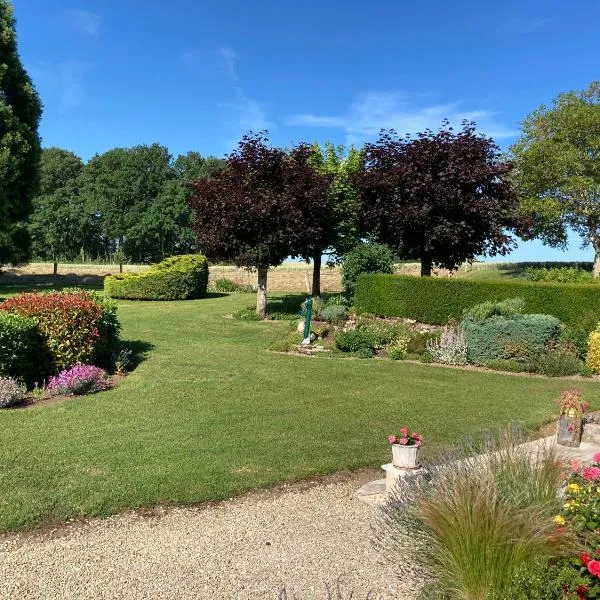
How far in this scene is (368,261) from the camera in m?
19.2

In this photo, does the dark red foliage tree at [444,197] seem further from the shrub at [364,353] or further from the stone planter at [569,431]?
the stone planter at [569,431]

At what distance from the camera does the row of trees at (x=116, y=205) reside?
48250 millimetres

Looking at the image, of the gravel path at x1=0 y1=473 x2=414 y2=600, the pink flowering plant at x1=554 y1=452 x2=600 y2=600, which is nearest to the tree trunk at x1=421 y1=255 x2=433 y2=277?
the gravel path at x1=0 y1=473 x2=414 y2=600

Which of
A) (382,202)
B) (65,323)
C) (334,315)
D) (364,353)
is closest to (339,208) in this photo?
(382,202)

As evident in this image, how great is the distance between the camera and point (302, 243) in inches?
675

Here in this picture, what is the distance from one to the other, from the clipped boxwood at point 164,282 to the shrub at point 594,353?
1755 cm

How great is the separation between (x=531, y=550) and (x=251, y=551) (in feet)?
6.49

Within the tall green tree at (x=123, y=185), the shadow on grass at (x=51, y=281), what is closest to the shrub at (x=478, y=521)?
the shadow on grass at (x=51, y=281)

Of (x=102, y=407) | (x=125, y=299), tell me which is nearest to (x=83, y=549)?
(x=102, y=407)

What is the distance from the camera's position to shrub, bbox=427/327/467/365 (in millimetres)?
11785

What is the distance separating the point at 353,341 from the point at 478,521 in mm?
9550

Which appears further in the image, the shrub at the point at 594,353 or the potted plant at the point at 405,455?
the shrub at the point at 594,353

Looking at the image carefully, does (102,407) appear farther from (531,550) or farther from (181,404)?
(531,550)

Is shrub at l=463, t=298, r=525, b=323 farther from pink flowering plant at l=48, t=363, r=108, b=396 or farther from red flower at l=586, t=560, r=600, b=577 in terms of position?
red flower at l=586, t=560, r=600, b=577
